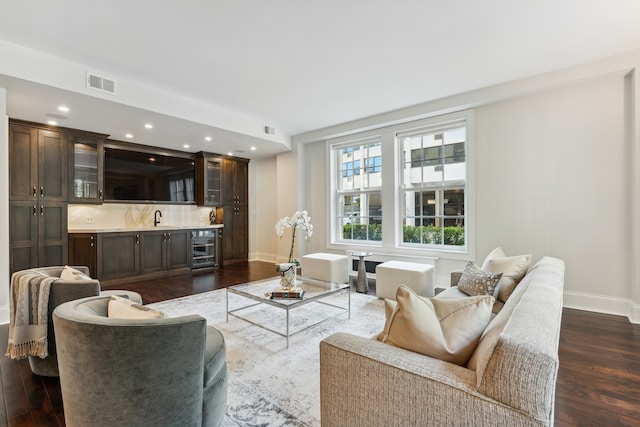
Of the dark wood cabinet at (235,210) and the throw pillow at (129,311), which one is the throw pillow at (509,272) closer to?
the throw pillow at (129,311)

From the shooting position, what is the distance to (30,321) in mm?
2023

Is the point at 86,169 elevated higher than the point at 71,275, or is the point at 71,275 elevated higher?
the point at 86,169

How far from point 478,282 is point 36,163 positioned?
5931mm

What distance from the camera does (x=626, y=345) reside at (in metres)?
2.64

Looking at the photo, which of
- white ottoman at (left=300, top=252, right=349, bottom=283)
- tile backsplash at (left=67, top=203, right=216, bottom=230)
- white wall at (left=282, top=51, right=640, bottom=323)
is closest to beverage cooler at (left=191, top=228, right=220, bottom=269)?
tile backsplash at (left=67, top=203, right=216, bottom=230)

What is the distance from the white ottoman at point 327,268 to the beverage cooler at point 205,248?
97.3 inches

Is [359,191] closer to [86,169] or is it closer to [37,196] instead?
[86,169]

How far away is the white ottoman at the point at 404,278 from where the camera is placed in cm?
376

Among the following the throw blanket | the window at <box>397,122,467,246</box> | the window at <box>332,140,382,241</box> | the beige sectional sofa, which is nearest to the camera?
the beige sectional sofa

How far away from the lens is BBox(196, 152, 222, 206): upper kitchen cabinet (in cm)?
648

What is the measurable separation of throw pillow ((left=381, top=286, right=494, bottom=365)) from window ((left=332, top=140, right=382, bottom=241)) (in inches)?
167

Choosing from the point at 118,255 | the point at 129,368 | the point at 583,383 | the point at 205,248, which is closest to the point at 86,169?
the point at 118,255

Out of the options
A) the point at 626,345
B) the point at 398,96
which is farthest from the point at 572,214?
the point at 398,96

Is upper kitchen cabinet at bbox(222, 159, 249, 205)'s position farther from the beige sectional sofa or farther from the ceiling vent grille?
the beige sectional sofa
